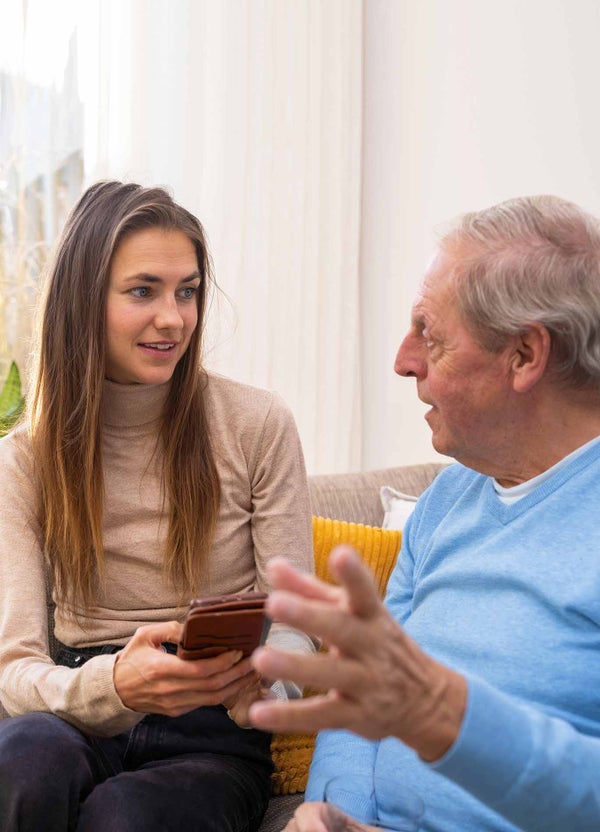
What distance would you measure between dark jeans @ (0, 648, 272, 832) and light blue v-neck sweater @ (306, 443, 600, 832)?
6.0 inches

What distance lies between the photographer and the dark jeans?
140cm

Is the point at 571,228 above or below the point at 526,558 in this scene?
above

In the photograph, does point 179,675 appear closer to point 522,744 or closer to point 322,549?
point 522,744

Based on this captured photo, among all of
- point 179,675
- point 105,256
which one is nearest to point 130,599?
point 179,675

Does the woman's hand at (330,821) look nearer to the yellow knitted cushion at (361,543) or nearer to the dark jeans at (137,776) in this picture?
the dark jeans at (137,776)

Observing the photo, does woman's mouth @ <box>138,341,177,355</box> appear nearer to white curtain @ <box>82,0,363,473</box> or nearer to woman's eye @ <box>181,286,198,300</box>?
woman's eye @ <box>181,286,198,300</box>

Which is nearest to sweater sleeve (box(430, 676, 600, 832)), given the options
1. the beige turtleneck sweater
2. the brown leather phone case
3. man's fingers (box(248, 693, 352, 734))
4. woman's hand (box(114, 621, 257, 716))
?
man's fingers (box(248, 693, 352, 734))

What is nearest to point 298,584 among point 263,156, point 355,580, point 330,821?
point 355,580

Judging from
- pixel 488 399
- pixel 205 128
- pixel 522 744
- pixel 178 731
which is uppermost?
pixel 205 128

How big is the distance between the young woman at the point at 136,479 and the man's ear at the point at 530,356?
1.81 feet

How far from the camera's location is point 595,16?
3.26 metres

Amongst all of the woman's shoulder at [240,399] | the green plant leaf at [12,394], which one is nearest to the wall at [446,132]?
the green plant leaf at [12,394]

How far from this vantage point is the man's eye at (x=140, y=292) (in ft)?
5.84

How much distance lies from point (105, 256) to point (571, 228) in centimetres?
76
